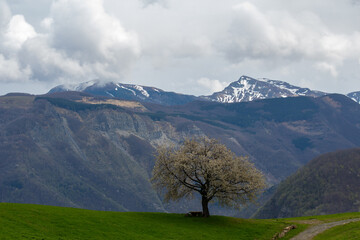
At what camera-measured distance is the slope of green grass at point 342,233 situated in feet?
160

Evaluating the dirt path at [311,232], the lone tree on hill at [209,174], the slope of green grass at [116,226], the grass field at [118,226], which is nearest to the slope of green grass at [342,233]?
the dirt path at [311,232]

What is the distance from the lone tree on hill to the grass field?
14.8 ft

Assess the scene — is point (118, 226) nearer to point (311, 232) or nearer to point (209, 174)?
point (209, 174)

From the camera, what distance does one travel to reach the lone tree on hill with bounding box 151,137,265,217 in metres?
69.6

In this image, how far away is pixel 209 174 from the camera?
229ft

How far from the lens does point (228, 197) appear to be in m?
71.8

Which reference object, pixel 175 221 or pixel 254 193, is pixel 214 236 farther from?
pixel 254 193

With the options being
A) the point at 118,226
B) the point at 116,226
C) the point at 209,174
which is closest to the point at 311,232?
the point at 209,174

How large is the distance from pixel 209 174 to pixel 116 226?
19.9m

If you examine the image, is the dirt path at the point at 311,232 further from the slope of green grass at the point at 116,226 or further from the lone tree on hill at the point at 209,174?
the lone tree on hill at the point at 209,174

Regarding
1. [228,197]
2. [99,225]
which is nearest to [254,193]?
[228,197]

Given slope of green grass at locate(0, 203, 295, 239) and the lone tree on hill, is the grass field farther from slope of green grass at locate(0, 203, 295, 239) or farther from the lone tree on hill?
the lone tree on hill

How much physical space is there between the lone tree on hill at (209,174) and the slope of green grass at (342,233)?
1576 centimetres

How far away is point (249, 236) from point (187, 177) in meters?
18.2
